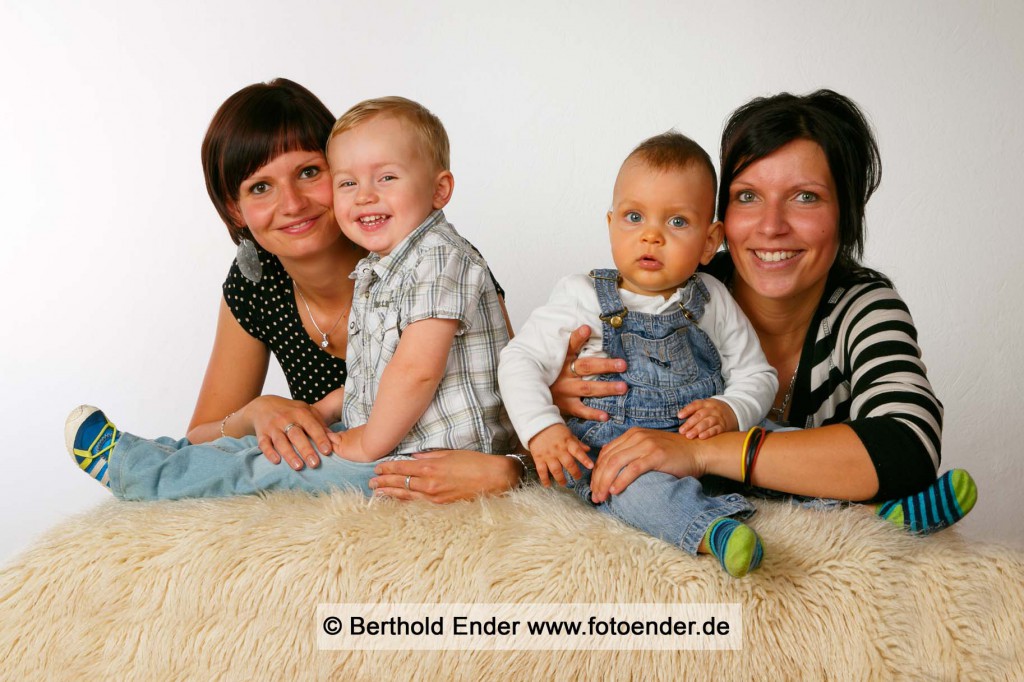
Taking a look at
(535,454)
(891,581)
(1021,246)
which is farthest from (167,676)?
(1021,246)

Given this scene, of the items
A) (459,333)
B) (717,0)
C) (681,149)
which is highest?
(717,0)

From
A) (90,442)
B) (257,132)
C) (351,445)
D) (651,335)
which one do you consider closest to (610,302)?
(651,335)

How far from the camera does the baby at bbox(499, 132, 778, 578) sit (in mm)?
1898

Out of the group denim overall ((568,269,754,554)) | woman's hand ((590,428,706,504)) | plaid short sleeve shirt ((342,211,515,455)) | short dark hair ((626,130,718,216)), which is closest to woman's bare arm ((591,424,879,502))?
woman's hand ((590,428,706,504))

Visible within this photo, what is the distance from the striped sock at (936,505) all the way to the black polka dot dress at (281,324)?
4.37 ft

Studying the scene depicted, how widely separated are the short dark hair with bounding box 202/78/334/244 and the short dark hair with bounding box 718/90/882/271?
926 mm

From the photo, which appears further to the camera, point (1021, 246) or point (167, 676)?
point (1021, 246)

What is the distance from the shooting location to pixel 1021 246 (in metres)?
3.54

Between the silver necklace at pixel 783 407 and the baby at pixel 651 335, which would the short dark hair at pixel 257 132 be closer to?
the baby at pixel 651 335

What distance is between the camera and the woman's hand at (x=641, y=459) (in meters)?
1.79

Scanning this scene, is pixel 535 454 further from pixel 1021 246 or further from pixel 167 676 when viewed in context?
pixel 1021 246

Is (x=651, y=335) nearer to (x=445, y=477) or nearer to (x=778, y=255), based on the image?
(x=778, y=255)

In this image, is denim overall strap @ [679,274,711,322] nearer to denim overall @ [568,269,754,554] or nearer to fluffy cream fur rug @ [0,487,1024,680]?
denim overall @ [568,269,754,554]

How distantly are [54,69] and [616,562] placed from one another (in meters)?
3.02
